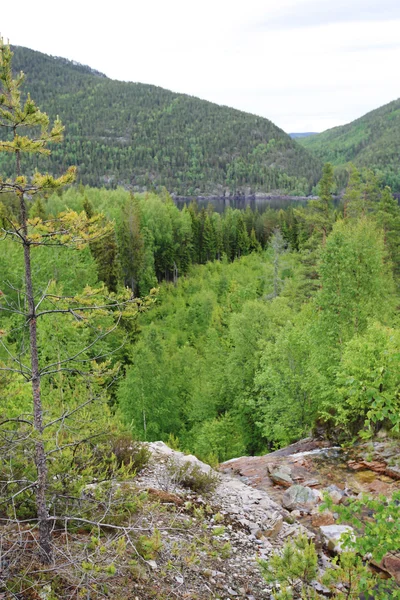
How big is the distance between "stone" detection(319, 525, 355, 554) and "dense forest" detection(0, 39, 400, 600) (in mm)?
2126

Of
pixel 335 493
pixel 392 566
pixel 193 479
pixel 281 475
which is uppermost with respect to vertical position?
pixel 193 479

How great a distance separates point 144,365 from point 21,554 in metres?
19.1

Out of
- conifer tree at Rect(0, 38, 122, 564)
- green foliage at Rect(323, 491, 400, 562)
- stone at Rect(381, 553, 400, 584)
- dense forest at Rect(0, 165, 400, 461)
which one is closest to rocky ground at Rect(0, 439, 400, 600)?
stone at Rect(381, 553, 400, 584)

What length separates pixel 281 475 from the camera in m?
12.0

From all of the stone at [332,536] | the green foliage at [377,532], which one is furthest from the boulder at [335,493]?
the green foliage at [377,532]

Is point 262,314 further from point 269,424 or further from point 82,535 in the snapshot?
point 82,535

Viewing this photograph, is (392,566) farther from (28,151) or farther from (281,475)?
(28,151)

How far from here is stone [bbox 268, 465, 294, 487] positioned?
38.7 ft

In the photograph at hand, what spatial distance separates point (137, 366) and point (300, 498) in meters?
15.5

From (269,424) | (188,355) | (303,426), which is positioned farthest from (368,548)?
(188,355)

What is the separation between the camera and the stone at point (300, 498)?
32.9ft

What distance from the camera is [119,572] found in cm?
579

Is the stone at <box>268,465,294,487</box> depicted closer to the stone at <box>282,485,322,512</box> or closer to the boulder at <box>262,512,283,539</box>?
the stone at <box>282,485,322,512</box>

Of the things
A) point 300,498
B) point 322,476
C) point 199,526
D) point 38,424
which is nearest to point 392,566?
point 300,498
